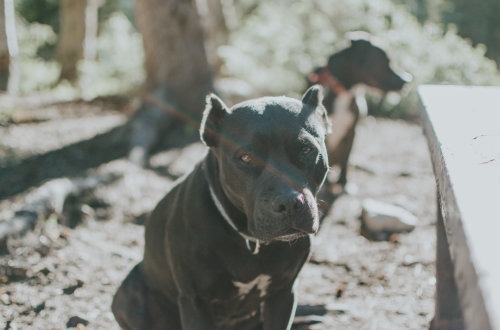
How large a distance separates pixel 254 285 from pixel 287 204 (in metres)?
0.60

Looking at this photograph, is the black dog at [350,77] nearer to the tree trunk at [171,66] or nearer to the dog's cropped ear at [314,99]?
the tree trunk at [171,66]

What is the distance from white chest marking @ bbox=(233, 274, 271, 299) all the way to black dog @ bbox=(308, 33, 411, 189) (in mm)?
4109

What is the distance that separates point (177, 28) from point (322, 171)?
5811 millimetres

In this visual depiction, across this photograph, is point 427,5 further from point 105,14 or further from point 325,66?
point 325,66

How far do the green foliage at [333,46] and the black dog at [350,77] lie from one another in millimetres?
4711

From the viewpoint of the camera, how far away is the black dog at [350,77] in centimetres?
691

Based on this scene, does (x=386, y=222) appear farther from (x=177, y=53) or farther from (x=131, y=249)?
(x=177, y=53)

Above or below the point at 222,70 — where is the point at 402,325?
below

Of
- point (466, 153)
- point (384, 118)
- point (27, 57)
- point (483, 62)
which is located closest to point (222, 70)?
point (384, 118)

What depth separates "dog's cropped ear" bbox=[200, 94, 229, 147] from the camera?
2.89 meters

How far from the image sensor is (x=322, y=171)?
2.87 m

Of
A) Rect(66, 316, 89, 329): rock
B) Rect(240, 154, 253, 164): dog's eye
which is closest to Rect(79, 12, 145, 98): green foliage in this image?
Rect(66, 316, 89, 329): rock

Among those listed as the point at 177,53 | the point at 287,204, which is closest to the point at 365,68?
the point at 177,53

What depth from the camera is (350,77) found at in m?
6.94
